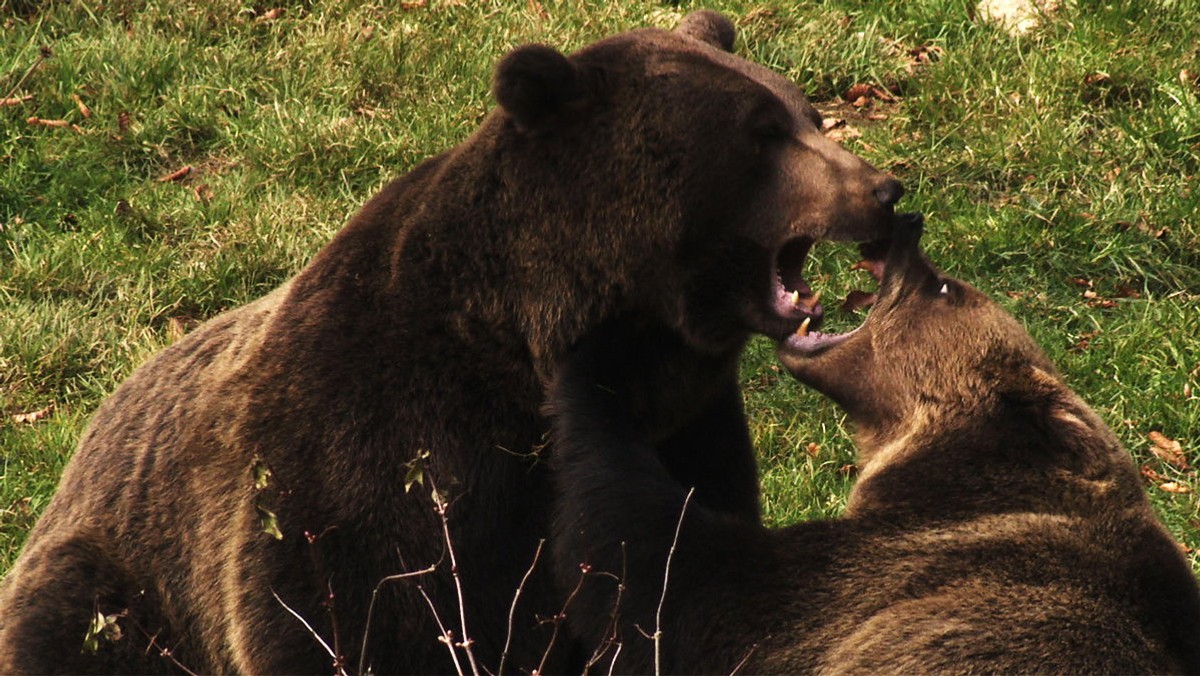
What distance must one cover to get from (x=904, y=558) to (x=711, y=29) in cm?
191

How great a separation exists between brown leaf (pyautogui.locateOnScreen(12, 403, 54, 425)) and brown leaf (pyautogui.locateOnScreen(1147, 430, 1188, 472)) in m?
4.92

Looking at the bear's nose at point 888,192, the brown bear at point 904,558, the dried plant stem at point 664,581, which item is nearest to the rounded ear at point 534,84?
the brown bear at point 904,558

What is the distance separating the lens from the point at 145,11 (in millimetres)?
10508

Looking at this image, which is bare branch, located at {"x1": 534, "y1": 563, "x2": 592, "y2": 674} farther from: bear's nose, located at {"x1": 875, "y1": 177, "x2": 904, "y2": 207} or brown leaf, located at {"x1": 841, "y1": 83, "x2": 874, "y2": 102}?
brown leaf, located at {"x1": 841, "y1": 83, "x2": 874, "y2": 102}

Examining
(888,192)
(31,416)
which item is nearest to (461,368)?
(888,192)

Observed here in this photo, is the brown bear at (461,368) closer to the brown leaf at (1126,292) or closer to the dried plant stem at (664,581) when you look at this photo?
the dried plant stem at (664,581)

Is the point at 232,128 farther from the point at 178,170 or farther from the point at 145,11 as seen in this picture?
the point at 145,11

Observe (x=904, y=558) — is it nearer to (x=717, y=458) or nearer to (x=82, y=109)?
(x=717, y=458)

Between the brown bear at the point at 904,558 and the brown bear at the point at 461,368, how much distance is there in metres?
0.18

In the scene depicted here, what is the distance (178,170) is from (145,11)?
1.54 meters

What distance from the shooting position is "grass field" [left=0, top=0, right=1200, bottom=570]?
7766mm

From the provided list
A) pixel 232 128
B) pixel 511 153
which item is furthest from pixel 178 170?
pixel 511 153

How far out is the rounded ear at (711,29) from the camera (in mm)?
5755

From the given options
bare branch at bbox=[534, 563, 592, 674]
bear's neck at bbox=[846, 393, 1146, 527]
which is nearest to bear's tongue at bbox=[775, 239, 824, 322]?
bear's neck at bbox=[846, 393, 1146, 527]
